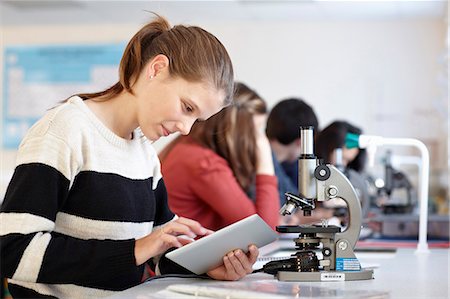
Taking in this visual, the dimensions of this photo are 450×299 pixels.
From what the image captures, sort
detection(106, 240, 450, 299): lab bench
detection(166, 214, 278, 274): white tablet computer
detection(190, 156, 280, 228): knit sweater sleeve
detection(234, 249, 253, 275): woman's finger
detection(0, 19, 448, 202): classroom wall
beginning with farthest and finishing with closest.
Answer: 1. detection(0, 19, 448, 202): classroom wall
2. detection(190, 156, 280, 228): knit sweater sleeve
3. detection(234, 249, 253, 275): woman's finger
4. detection(166, 214, 278, 274): white tablet computer
5. detection(106, 240, 450, 299): lab bench

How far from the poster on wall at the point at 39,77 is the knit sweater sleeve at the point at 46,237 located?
532 cm

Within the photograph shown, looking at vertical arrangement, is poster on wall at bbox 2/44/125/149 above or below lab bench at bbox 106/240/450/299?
above

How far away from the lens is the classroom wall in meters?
6.21

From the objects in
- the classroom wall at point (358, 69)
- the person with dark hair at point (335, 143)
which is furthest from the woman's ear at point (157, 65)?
the classroom wall at point (358, 69)

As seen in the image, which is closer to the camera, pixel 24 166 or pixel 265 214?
pixel 24 166

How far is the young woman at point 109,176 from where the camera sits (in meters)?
1.49

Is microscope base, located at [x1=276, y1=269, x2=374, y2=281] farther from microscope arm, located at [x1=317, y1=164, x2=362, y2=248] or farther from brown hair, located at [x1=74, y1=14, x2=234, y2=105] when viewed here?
brown hair, located at [x1=74, y1=14, x2=234, y2=105]

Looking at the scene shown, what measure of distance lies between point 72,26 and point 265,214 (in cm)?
429

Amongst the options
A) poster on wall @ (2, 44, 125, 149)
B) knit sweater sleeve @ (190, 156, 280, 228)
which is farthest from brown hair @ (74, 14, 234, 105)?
poster on wall @ (2, 44, 125, 149)

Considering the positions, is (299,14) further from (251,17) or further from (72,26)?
(72,26)

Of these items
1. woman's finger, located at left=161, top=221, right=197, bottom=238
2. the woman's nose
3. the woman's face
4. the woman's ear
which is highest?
the woman's ear

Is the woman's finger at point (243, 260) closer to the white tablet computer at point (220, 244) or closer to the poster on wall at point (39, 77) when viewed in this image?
the white tablet computer at point (220, 244)

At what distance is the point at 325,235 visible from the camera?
5.66 feet

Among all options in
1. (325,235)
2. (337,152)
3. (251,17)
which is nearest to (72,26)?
(251,17)
